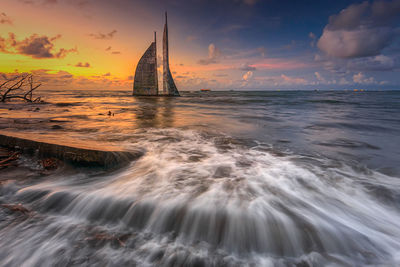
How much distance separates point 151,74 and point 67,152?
41.6 meters

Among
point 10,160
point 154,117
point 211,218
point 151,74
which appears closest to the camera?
point 211,218

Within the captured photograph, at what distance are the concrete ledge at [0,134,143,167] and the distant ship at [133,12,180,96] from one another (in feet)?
126

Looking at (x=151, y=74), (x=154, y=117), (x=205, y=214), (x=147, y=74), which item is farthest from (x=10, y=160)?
(x=147, y=74)

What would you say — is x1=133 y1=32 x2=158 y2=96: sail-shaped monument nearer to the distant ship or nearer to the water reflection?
the distant ship

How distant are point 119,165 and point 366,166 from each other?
5652 mm

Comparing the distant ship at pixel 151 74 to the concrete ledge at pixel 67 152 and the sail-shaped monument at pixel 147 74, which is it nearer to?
the sail-shaped monument at pixel 147 74

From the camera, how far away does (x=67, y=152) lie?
12.0 ft

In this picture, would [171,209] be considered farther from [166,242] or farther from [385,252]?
[385,252]

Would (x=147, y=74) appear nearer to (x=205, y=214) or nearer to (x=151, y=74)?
(x=151, y=74)

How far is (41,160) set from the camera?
3.76m

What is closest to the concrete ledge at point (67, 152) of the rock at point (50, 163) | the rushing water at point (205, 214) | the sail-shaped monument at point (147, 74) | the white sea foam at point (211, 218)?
the rock at point (50, 163)

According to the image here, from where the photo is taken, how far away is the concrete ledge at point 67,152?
3650 millimetres

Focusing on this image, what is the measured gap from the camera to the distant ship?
39.8m

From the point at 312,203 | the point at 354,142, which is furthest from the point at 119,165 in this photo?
the point at 354,142
